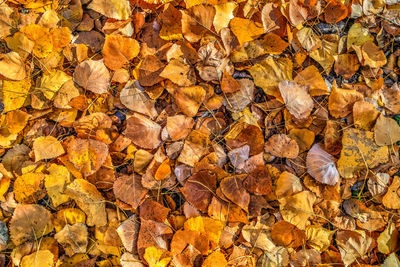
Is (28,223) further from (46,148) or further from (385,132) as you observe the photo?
(385,132)

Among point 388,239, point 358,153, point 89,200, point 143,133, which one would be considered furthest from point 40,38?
point 388,239

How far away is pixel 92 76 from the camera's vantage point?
123cm

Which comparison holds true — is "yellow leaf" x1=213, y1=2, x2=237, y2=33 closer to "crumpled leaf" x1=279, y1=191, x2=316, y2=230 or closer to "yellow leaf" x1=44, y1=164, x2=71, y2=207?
"crumpled leaf" x1=279, y1=191, x2=316, y2=230

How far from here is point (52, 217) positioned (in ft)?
4.04

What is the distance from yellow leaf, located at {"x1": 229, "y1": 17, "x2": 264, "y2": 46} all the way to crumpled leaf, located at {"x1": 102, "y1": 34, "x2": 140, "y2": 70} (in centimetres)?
39

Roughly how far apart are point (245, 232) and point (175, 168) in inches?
14.3

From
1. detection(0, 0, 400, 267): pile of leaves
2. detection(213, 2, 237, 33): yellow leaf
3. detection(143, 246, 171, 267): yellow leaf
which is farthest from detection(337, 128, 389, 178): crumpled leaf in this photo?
detection(143, 246, 171, 267): yellow leaf

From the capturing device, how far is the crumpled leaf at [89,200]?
1192 mm

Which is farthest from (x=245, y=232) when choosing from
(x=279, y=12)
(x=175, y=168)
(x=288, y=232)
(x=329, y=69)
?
(x=279, y=12)

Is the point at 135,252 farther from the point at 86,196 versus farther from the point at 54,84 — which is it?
the point at 54,84

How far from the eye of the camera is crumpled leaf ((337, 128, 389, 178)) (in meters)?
1.17

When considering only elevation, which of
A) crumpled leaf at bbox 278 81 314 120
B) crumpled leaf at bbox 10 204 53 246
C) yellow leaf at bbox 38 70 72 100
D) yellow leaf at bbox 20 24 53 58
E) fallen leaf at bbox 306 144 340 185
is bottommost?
crumpled leaf at bbox 10 204 53 246

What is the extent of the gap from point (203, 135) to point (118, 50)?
0.48 metres

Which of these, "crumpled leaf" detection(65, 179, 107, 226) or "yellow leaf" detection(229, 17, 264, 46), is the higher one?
"yellow leaf" detection(229, 17, 264, 46)
